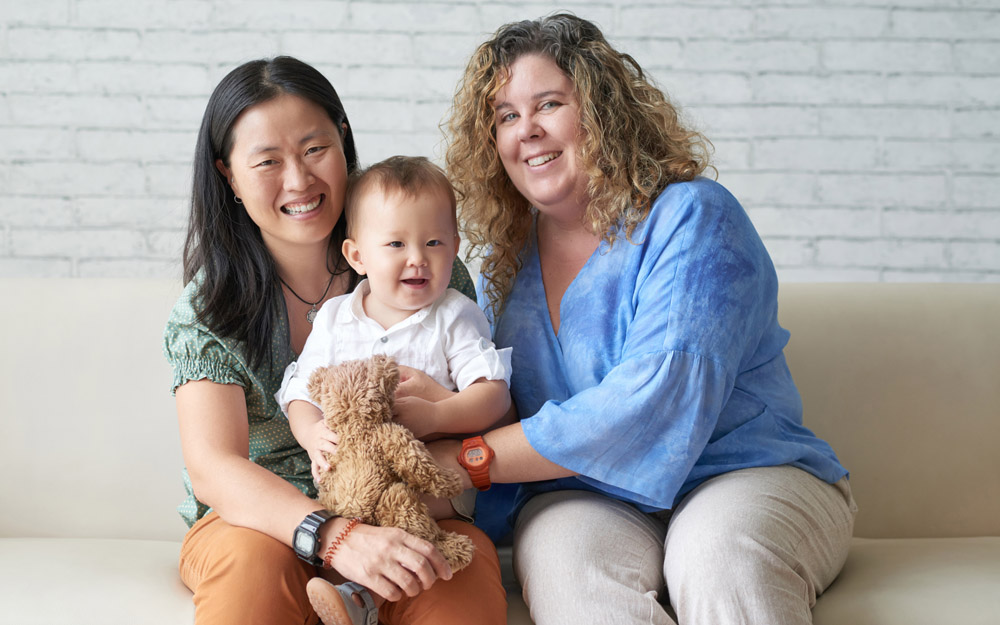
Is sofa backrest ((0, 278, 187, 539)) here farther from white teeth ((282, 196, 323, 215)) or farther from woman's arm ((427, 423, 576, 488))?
woman's arm ((427, 423, 576, 488))

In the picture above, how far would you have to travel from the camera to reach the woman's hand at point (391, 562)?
123 cm

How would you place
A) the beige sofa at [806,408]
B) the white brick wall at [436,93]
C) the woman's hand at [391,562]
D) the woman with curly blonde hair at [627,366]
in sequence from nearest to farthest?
the woman's hand at [391,562] < the woman with curly blonde hair at [627,366] < the beige sofa at [806,408] < the white brick wall at [436,93]

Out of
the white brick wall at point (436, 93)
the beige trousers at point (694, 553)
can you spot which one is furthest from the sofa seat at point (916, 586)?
the white brick wall at point (436, 93)

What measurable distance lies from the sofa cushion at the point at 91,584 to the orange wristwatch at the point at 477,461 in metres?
0.52

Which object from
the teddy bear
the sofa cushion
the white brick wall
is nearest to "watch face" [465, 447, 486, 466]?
the teddy bear

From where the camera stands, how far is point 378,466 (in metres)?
1.28

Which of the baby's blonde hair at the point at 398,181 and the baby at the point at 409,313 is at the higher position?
the baby's blonde hair at the point at 398,181

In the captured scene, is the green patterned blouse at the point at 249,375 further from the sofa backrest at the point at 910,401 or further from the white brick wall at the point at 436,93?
the white brick wall at the point at 436,93

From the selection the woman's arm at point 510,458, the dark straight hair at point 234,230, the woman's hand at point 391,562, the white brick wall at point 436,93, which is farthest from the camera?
the white brick wall at point 436,93

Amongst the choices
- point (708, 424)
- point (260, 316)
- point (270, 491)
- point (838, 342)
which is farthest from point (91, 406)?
point (838, 342)

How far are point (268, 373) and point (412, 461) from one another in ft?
1.43

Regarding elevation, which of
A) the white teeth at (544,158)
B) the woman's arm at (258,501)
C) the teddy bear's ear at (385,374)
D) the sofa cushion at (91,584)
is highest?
the white teeth at (544,158)

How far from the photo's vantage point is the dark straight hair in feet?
5.08

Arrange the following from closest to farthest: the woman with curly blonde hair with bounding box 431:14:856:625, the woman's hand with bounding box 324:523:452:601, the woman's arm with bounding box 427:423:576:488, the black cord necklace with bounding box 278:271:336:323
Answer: the woman's hand with bounding box 324:523:452:601, the woman with curly blonde hair with bounding box 431:14:856:625, the woman's arm with bounding box 427:423:576:488, the black cord necklace with bounding box 278:271:336:323
